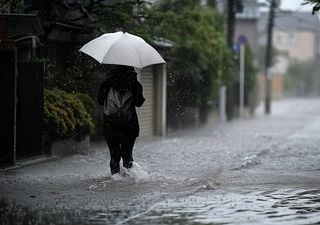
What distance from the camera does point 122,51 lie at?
1182 cm

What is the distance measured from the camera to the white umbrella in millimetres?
11703

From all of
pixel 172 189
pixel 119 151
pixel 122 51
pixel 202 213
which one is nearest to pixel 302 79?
pixel 119 151

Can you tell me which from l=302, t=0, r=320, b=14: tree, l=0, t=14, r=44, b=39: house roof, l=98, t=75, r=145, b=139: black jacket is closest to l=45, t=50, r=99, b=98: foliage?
l=0, t=14, r=44, b=39: house roof

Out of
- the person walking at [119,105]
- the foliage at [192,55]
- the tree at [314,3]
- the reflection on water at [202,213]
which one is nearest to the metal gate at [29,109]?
the person walking at [119,105]

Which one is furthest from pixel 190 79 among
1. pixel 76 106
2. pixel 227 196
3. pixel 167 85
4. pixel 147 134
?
pixel 227 196

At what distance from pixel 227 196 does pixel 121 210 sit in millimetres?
1881

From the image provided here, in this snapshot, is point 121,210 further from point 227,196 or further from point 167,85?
point 167,85

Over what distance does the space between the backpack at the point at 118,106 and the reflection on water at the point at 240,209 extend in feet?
6.38

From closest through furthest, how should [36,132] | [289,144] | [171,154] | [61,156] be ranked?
1. [36,132]
2. [61,156]
3. [171,154]
4. [289,144]

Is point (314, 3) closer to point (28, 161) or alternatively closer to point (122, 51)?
point (122, 51)

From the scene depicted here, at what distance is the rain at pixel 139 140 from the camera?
375 inches

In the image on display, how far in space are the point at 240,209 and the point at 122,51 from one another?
11.9 ft

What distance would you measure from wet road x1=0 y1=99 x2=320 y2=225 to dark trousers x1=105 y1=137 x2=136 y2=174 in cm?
16

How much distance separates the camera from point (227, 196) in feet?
34.4
